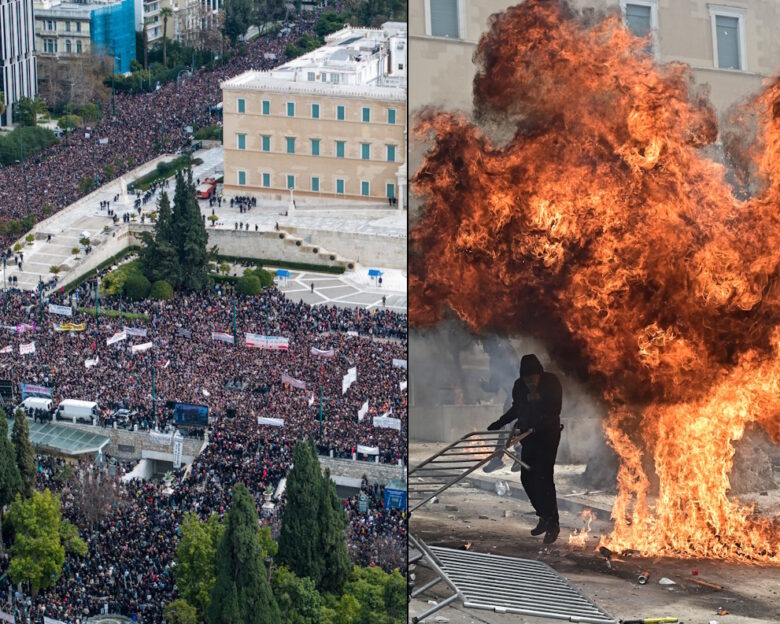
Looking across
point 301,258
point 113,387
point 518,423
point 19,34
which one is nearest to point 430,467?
point 518,423

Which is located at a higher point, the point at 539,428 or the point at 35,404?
the point at 539,428

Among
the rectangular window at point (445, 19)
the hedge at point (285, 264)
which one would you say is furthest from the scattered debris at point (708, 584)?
the hedge at point (285, 264)

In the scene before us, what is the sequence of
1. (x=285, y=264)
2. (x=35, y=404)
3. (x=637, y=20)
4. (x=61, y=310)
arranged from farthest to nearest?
(x=285, y=264), (x=61, y=310), (x=35, y=404), (x=637, y=20)

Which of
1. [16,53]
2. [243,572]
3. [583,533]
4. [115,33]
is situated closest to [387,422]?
[243,572]

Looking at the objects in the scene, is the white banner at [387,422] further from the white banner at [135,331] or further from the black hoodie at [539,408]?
the black hoodie at [539,408]

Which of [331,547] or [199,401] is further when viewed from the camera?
[199,401]

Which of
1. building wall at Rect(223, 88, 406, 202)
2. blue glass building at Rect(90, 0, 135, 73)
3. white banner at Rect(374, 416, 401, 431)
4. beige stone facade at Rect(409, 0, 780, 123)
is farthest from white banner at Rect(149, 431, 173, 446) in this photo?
blue glass building at Rect(90, 0, 135, 73)

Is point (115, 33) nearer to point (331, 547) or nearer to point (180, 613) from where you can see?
point (180, 613)

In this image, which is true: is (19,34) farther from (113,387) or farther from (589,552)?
(589,552)

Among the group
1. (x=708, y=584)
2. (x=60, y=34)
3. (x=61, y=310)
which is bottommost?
(x=61, y=310)
